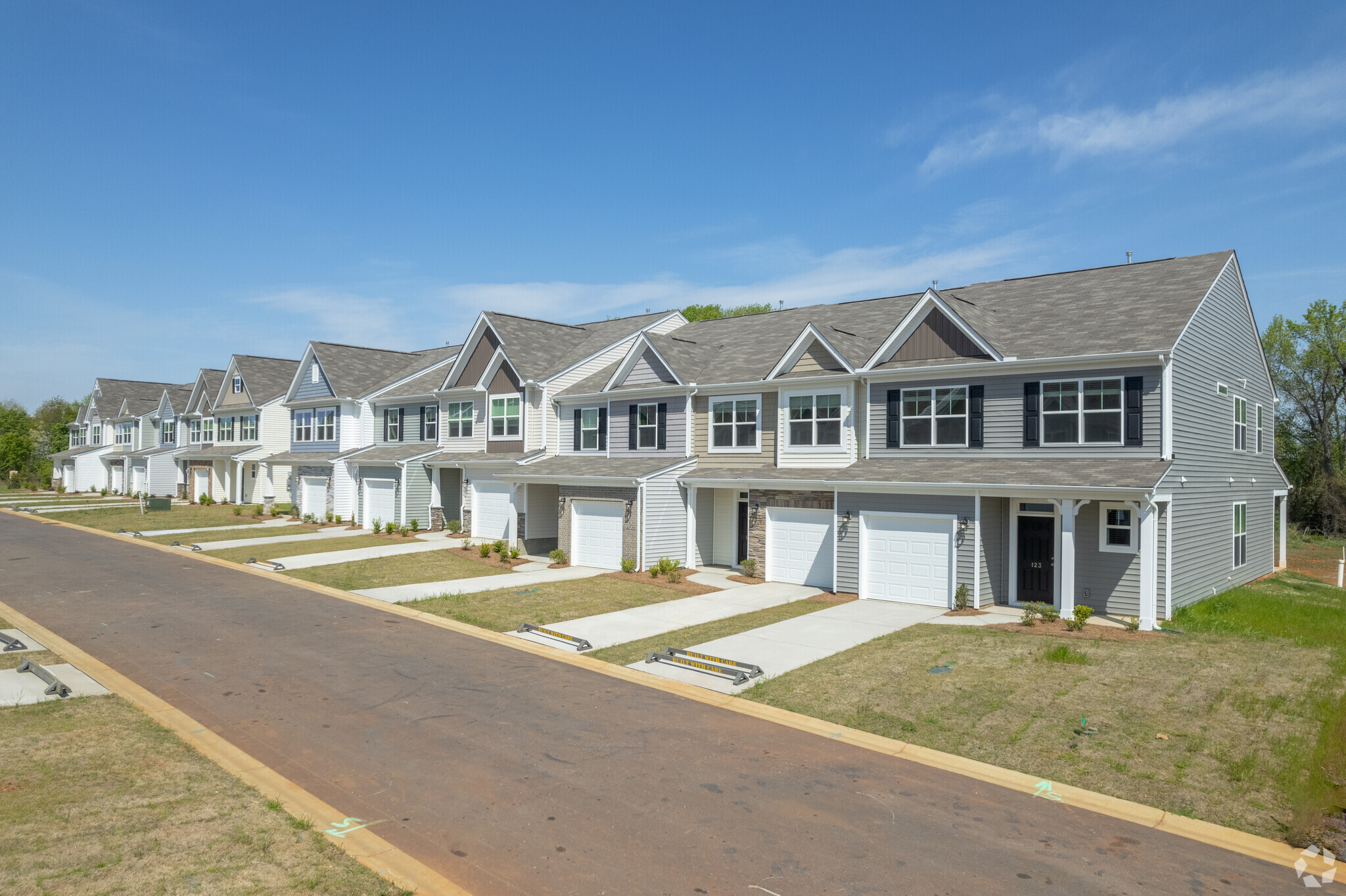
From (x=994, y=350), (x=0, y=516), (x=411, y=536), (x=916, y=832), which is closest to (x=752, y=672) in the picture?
(x=916, y=832)

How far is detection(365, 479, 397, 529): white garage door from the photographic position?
1409 inches

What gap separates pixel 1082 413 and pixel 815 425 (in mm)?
7042

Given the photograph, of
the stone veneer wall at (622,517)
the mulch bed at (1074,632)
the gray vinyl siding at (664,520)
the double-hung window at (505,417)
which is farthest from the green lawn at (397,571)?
the mulch bed at (1074,632)

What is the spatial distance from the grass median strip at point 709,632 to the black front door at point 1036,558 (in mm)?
4745

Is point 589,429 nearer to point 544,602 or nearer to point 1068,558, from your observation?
point 544,602

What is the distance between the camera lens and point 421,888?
6.46m

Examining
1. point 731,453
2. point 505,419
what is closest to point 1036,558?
point 731,453

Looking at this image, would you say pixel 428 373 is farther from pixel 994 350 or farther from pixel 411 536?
pixel 994 350

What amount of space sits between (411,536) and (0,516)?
83.6 feet

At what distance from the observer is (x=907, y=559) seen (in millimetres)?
19766

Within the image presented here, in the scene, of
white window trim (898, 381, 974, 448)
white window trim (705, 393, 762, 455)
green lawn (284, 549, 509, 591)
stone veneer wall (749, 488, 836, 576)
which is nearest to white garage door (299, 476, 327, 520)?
green lawn (284, 549, 509, 591)

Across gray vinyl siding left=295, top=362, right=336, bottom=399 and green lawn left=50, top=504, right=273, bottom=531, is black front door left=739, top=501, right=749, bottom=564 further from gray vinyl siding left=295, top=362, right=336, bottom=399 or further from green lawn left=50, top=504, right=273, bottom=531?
green lawn left=50, top=504, right=273, bottom=531

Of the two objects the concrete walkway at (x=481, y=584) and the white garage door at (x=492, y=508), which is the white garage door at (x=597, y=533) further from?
the white garage door at (x=492, y=508)

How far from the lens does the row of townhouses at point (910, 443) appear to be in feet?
58.2
